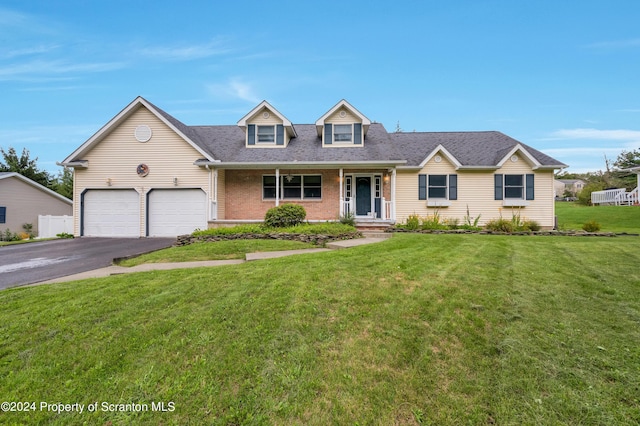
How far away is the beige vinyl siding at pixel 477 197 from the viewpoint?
1481cm

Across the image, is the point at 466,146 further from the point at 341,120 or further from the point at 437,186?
the point at 341,120

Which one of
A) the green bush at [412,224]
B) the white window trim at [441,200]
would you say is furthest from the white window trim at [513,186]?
the green bush at [412,224]

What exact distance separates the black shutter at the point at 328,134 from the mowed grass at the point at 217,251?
311 inches

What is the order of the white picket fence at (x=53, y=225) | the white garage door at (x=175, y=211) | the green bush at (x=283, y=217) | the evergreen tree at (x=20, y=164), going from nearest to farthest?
the green bush at (x=283, y=217) → the white garage door at (x=175, y=211) → the white picket fence at (x=53, y=225) → the evergreen tree at (x=20, y=164)

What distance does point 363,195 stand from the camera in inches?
609

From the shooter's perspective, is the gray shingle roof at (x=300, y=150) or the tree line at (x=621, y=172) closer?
the gray shingle roof at (x=300, y=150)

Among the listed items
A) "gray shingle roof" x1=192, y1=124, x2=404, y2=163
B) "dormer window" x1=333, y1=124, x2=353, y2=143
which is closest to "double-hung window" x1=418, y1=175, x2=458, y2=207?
Answer: "gray shingle roof" x1=192, y1=124, x2=404, y2=163

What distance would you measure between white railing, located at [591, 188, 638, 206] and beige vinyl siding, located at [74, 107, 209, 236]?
31.4 m

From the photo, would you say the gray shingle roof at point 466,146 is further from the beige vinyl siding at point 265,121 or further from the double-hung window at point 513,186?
the beige vinyl siding at point 265,121

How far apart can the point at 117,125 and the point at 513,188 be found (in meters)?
20.9

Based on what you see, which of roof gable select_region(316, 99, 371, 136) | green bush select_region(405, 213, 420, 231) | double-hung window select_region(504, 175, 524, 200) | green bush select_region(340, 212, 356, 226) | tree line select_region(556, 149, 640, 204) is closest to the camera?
green bush select_region(340, 212, 356, 226)

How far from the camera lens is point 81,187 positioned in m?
14.3

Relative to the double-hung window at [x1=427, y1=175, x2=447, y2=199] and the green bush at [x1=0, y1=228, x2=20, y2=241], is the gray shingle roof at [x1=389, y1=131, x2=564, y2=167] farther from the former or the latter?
the green bush at [x1=0, y1=228, x2=20, y2=241]

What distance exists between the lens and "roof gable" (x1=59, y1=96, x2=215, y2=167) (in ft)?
45.9
